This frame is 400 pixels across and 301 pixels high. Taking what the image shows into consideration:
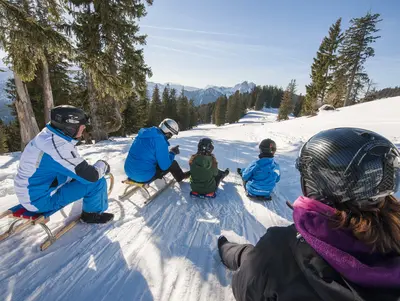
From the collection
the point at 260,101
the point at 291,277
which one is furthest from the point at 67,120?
the point at 260,101

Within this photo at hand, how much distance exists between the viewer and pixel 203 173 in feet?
13.5

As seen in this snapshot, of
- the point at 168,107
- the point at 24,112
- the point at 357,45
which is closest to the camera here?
the point at 24,112

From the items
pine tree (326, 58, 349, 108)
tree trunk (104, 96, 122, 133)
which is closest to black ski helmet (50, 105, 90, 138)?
tree trunk (104, 96, 122, 133)

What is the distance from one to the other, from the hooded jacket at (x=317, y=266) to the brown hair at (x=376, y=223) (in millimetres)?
36

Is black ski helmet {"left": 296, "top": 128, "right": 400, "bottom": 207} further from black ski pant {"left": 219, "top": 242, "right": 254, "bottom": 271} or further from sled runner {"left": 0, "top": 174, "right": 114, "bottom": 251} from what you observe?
sled runner {"left": 0, "top": 174, "right": 114, "bottom": 251}

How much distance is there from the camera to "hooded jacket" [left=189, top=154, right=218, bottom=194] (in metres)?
4.10

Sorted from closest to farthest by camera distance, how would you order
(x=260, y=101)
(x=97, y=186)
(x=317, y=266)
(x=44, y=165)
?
1. (x=317, y=266)
2. (x=44, y=165)
3. (x=97, y=186)
4. (x=260, y=101)

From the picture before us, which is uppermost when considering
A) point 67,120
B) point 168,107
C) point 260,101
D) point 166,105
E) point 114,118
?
point 260,101

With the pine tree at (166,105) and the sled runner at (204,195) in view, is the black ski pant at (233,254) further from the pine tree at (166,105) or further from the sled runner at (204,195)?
the pine tree at (166,105)

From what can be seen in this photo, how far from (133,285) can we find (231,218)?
1975mm

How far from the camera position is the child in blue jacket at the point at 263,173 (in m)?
4.09

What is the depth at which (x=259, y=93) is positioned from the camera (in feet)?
274

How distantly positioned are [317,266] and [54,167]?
10.1 feet

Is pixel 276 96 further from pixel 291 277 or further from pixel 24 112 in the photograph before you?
pixel 291 277
